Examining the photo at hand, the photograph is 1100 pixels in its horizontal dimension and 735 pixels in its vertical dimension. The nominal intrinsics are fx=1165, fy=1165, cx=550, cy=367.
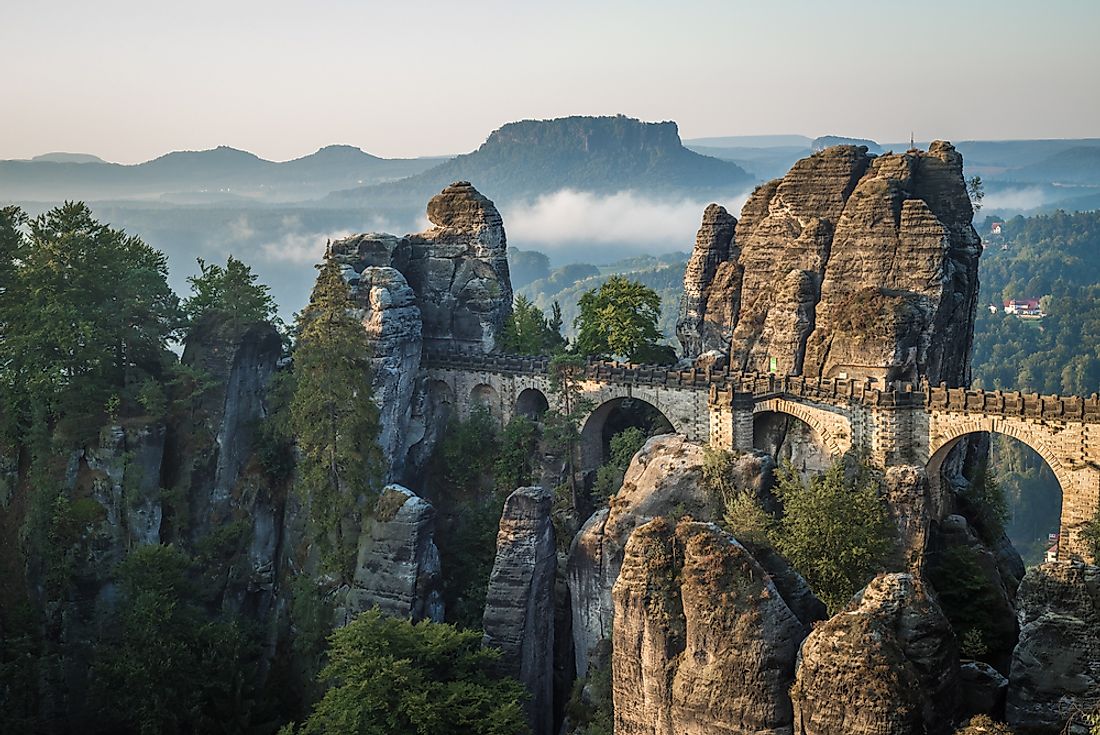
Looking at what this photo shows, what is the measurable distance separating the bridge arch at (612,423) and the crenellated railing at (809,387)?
1.30 meters

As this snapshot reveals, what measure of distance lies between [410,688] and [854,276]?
23.9 meters

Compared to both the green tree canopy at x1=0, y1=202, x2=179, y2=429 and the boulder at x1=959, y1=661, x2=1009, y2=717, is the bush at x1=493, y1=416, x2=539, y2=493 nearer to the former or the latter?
the green tree canopy at x1=0, y1=202, x2=179, y2=429

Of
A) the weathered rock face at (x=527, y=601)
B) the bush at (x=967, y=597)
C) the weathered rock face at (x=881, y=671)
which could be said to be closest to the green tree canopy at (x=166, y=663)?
the weathered rock face at (x=527, y=601)

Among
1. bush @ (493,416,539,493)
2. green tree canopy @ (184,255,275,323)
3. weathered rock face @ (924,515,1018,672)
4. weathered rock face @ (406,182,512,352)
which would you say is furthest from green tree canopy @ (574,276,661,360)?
weathered rock face @ (924,515,1018,672)

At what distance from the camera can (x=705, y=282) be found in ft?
164

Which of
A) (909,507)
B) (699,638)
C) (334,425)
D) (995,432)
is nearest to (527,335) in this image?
(334,425)

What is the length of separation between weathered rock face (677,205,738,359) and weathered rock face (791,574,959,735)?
30.0m

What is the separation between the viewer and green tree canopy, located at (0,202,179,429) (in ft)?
141

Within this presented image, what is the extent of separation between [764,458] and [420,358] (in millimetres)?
17664

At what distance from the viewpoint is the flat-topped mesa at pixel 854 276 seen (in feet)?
140

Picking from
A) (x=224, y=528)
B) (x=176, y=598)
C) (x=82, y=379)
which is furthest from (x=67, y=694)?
(x=82, y=379)

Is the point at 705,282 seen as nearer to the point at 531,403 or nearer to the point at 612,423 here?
the point at 612,423

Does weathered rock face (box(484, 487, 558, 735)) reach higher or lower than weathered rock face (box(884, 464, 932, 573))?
lower

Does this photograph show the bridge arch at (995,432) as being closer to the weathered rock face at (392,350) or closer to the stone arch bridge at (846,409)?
the stone arch bridge at (846,409)
